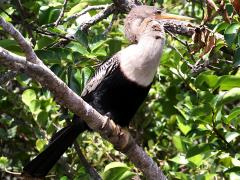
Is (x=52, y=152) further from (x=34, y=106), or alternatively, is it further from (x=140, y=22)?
(x=140, y=22)

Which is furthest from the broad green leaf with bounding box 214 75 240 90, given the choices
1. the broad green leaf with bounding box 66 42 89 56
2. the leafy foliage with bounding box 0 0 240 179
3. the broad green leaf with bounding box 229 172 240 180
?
the broad green leaf with bounding box 66 42 89 56

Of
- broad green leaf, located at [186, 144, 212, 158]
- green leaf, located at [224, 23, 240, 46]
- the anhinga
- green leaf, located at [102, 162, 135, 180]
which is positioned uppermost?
green leaf, located at [224, 23, 240, 46]

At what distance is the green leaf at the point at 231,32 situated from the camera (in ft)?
8.66

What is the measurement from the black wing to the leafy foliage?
4 centimetres

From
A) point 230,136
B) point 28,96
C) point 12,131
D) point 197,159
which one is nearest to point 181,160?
point 197,159

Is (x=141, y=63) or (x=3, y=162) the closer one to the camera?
(x=141, y=63)

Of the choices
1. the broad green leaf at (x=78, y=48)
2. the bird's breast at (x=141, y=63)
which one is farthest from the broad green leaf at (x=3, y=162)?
the bird's breast at (x=141, y=63)

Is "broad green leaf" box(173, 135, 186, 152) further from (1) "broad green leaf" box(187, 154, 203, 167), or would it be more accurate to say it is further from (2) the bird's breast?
(2) the bird's breast

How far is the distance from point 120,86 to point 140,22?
461 millimetres

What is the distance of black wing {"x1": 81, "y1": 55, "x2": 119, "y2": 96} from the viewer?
9.94 feet

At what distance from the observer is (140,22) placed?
325 cm

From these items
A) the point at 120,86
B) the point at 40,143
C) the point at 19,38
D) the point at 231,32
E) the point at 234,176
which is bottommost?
the point at 40,143

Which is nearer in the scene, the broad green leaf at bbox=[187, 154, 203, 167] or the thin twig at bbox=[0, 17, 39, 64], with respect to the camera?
the thin twig at bbox=[0, 17, 39, 64]

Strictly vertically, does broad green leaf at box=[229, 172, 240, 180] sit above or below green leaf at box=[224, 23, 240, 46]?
below
